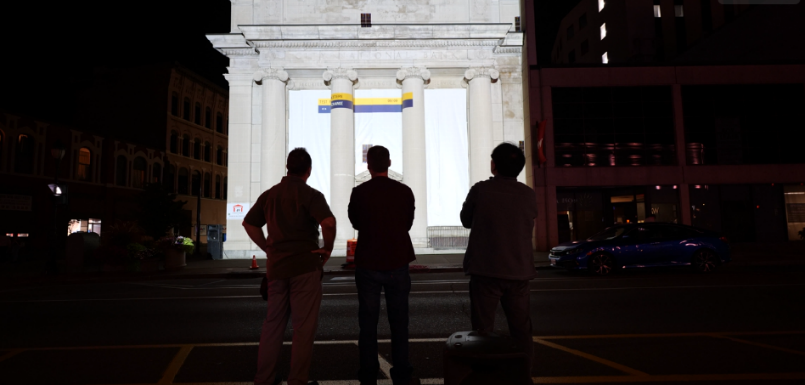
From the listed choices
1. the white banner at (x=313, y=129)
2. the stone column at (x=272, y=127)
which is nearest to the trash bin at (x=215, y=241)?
the stone column at (x=272, y=127)

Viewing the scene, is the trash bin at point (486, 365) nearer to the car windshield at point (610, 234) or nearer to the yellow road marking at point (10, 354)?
the yellow road marking at point (10, 354)

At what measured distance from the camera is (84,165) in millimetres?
30516

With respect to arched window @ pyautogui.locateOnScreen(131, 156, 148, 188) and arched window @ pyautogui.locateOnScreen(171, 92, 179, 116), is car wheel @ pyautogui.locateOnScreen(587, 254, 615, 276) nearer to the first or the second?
arched window @ pyautogui.locateOnScreen(131, 156, 148, 188)

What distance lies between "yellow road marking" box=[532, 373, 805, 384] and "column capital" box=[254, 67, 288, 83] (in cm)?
2279

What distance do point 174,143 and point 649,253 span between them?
3609cm

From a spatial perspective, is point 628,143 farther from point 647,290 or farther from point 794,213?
point 647,290

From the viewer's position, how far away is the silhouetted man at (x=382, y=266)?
12.3 feet

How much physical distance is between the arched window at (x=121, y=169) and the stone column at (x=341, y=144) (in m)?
19.0

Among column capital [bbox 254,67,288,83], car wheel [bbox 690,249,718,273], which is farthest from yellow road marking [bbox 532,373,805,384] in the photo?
column capital [bbox 254,67,288,83]

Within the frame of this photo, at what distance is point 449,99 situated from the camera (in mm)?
25375

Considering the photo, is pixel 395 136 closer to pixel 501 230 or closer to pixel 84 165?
pixel 501 230

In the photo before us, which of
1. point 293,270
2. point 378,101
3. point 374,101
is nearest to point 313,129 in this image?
point 374,101

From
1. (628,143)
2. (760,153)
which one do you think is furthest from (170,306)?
(760,153)

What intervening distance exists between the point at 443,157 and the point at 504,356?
75.1ft
